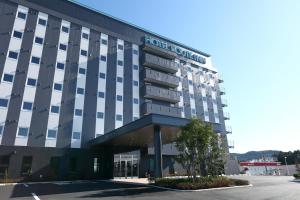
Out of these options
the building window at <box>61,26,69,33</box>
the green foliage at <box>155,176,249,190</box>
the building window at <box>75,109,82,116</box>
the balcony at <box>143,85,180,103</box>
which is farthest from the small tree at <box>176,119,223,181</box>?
the building window at <box>61,26,69,33</box>

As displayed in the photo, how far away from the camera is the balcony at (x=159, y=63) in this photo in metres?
47.8

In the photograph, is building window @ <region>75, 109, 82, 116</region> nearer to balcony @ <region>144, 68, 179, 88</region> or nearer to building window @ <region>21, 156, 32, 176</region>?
building window @ <region>21, 156, 32, 176</region>

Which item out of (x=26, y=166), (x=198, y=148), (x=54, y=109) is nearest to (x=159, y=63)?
(x=54, y=109)

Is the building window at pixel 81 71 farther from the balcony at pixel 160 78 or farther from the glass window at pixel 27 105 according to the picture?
the balcony at pixel 160 78

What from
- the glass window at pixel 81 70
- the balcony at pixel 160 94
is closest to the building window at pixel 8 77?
the glass window at pixel 81 70

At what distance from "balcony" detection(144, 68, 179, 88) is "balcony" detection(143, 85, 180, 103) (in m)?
1.87

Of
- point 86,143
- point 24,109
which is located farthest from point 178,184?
point 24,109

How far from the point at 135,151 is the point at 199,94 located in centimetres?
2280

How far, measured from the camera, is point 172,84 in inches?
1953

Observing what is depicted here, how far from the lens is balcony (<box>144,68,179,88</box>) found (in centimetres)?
4634

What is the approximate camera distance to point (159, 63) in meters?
49.5

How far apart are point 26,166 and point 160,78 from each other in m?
28.1

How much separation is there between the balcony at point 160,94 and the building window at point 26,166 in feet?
71.8

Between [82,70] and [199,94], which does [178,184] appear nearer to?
[82,70]
